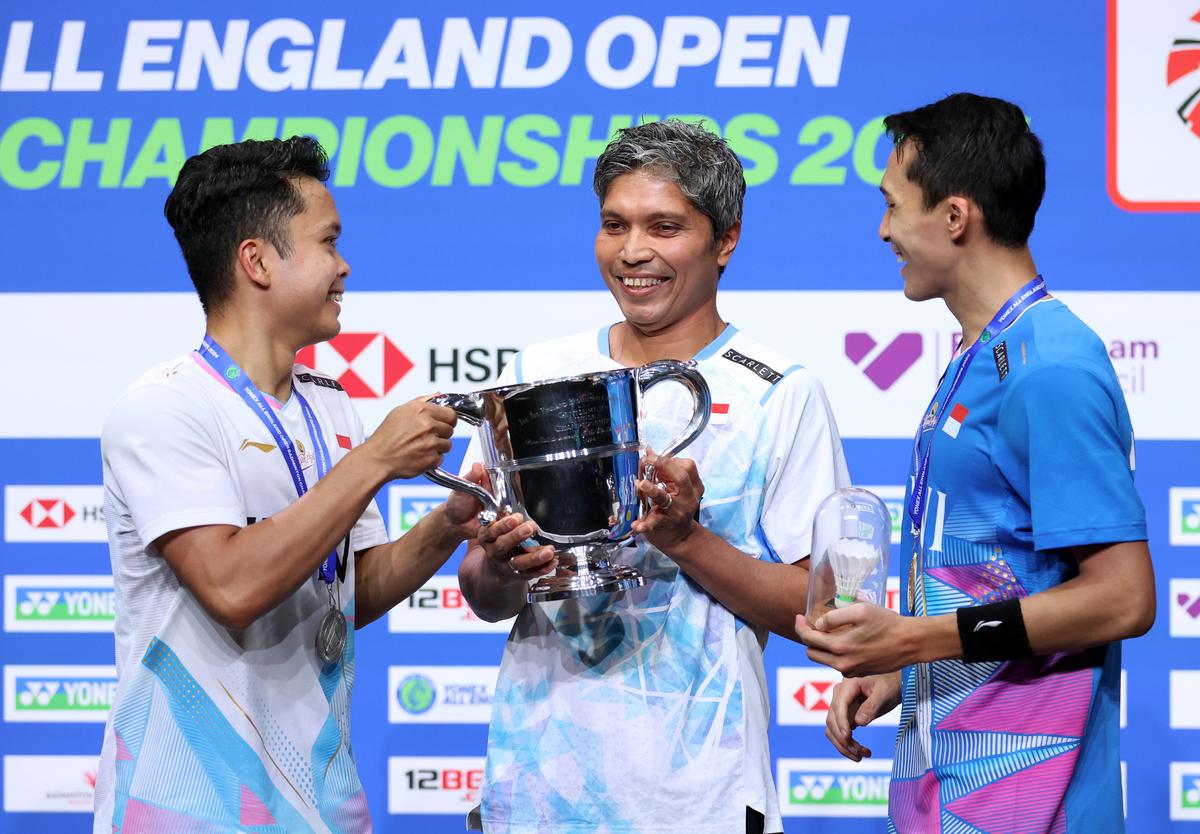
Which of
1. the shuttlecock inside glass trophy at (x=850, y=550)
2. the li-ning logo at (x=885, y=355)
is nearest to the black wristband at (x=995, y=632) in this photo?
the shuttlecock inside glass trophy at (x=850, y=550)

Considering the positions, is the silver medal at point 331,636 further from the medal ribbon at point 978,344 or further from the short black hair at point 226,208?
the medal ribbon at point 978,344

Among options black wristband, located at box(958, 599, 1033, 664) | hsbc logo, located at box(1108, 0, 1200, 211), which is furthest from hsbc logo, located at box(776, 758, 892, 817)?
black wristband, located at box(958, 599, 1033, 664)

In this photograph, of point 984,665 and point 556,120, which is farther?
point 556,120

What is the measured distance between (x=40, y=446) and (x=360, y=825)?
203 centimetres

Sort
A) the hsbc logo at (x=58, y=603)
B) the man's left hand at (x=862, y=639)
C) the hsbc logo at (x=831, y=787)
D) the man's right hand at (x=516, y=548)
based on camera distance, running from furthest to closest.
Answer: the hsbc logo at (x=58, y=603) < the hsbc logo at (x=831, y=787) < the man's right hand at (x=516, y=548) < the man's left hand at (x=862, y=639)

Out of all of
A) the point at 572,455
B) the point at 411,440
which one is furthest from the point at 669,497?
the point at 411,440

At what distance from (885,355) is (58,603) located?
7.85 ft

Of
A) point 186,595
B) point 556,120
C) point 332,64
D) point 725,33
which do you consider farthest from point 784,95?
point 186,595

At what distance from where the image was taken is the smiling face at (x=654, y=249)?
6.56 feet

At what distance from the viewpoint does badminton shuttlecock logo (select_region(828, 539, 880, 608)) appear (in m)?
1.58

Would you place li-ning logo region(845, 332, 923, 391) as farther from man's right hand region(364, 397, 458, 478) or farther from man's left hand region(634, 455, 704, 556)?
man's right hand region(364, 397, 458, 478)

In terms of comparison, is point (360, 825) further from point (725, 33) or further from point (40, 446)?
point (725, 33)

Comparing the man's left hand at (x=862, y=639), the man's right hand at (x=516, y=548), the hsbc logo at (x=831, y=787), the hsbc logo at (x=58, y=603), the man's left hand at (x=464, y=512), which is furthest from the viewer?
the hsbc logo at (x=58, y=603)

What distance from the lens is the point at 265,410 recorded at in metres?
1.88
